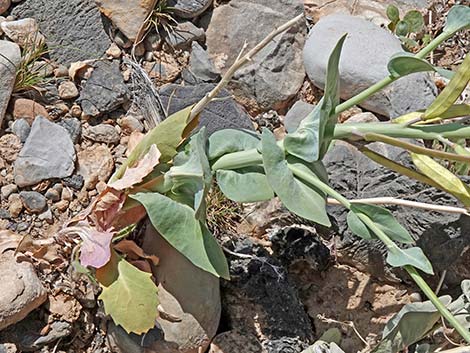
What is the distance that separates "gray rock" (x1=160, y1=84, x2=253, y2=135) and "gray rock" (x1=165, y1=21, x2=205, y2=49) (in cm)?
15

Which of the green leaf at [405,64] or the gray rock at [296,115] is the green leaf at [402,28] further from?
the green leaf at [405,64]

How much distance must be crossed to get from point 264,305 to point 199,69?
0.65 metres

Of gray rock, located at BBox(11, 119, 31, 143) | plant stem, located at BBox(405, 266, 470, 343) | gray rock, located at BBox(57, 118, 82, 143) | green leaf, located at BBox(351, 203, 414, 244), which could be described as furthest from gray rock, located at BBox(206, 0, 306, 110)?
plant stem, located at BBox(405, 266, 470, 343)

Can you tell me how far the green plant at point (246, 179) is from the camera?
1.34 meters

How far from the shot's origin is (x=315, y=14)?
7.03 feet

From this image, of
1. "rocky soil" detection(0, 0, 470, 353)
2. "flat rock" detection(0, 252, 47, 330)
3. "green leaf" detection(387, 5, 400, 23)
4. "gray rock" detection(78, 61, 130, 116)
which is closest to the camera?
"flat rock" detection(0, 252, 47, 330)

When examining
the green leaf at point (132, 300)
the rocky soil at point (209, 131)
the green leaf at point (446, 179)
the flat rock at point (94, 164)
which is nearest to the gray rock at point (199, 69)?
the rocky soil at point (209, 131)

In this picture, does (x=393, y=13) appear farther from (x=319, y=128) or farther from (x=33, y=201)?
(x=33, y=201)

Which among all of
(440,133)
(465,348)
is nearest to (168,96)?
(440,133)

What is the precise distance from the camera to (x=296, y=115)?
1954 mm

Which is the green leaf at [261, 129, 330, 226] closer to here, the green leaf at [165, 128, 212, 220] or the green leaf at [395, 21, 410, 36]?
the green leaf at [165, 128, 212, 220]

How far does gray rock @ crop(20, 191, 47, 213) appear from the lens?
5.62ft

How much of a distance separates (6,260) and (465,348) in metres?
0.98

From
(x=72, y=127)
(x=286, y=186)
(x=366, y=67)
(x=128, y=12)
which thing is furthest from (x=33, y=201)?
(x=366, y=67)
